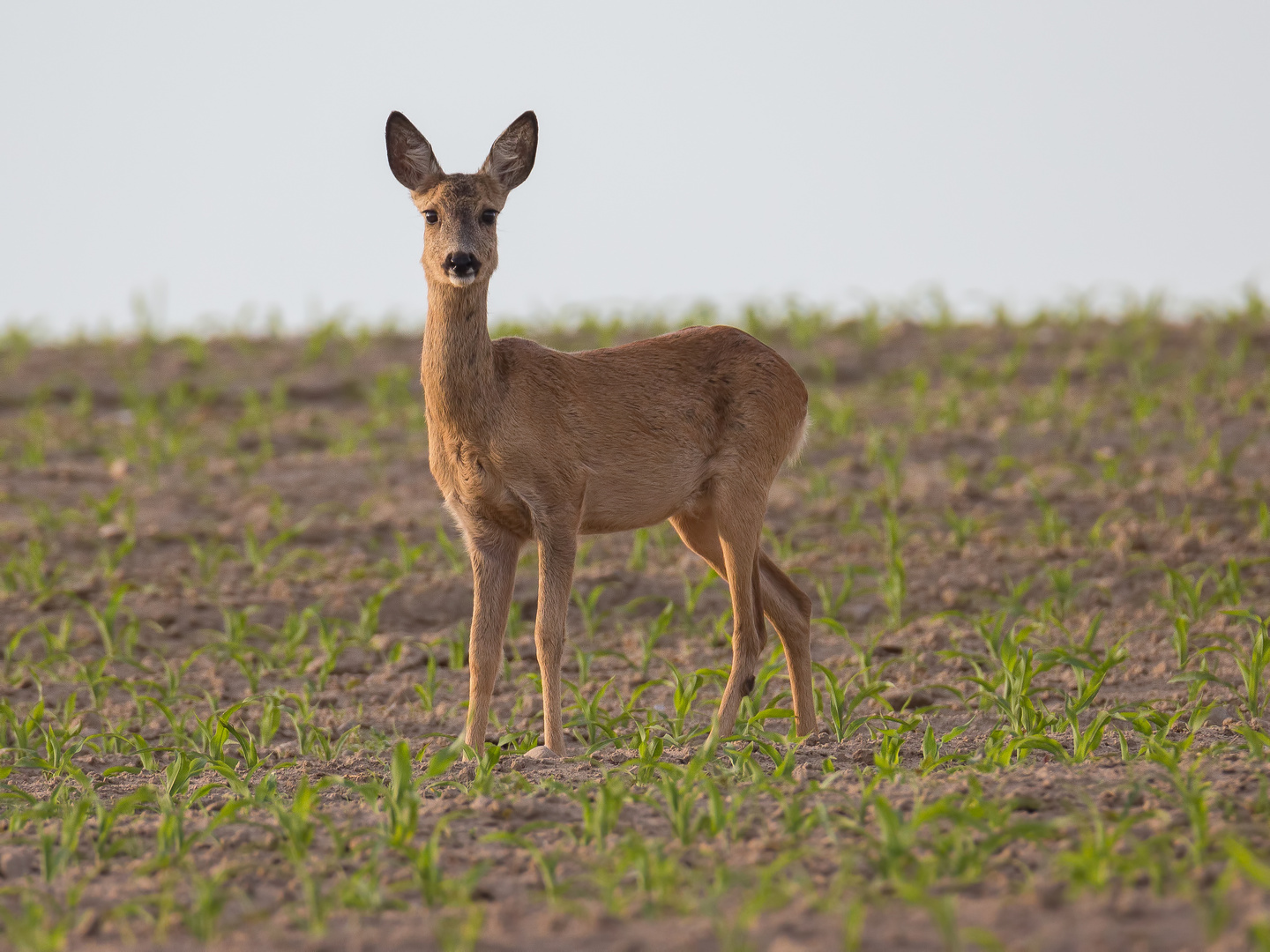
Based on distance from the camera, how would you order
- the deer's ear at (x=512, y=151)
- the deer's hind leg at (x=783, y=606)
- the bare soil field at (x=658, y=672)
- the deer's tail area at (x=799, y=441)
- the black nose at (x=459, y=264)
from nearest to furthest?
the bare soil field at (x=658, y=672) < the black nose at (x=459, y=264) < the deer's ear at (x=512, y=151) < the deer's hind leg at (x=783, y=606) < the deer's tail area at (x=799, y=441)

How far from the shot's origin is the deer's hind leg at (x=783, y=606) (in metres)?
6.29

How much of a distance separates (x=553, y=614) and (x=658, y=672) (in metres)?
1.87

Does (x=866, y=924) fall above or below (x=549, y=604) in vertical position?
below

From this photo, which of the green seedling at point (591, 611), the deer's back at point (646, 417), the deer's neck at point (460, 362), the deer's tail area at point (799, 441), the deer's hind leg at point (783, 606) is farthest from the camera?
the green seedling at point (591, 611)

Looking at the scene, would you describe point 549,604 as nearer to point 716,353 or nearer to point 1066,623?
point 716,353

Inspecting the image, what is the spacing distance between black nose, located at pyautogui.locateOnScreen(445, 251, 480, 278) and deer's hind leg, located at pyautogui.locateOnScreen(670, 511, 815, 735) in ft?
4.89

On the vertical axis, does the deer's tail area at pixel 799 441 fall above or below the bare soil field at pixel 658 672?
above

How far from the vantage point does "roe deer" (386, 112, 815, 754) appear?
5.69m

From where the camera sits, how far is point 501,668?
7.51 metres

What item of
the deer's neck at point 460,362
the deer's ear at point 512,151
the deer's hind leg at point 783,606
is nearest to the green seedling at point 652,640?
the deer's hind leg at point 783,606

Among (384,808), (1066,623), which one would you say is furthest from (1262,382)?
(384,808)

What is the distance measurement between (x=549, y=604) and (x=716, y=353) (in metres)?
1.41

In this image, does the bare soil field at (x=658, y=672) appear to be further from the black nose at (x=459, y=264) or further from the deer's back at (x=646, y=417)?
the black nose at (x=459, y=264)

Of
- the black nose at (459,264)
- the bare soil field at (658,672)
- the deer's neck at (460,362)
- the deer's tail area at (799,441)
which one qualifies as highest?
the black nose at (459,264)
